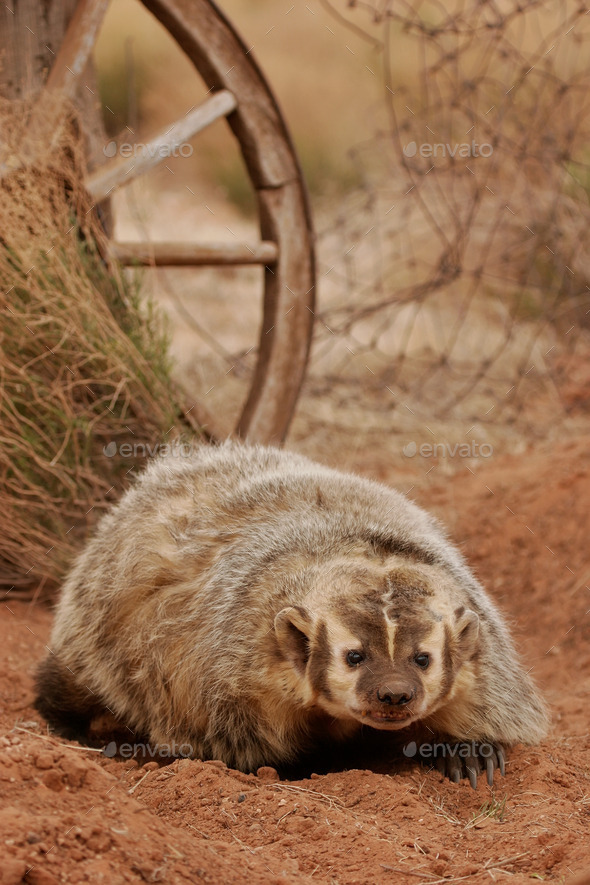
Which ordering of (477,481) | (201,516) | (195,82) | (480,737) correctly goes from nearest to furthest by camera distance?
(480,737), (201,516), (477,481), (195,82)

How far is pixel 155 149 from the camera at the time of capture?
13.5 feet

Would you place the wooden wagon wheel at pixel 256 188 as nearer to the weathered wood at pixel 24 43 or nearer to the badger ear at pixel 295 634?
the weathered wood at pixel 24 43

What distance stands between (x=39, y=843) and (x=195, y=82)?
11257 mm

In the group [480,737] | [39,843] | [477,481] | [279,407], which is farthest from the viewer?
[477,481]

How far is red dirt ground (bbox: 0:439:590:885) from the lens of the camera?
1859 millimetres

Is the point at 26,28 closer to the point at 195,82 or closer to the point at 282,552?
the point at 282,552

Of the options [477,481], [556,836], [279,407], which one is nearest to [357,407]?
[477,481]

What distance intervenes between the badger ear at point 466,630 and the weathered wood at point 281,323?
81.8 inches

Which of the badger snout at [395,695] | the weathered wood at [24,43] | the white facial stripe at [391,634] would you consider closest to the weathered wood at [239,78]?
the weathered wood at [24,43]

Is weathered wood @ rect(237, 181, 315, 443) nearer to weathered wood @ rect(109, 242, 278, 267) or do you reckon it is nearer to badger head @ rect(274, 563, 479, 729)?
weathered wood @ rect(109, 242, 278, 267)

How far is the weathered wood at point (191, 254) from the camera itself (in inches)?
162

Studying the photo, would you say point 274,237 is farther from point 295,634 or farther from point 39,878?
point 39,878

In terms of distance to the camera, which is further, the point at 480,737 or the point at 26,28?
the point at 26,28

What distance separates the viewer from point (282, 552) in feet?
9.05
